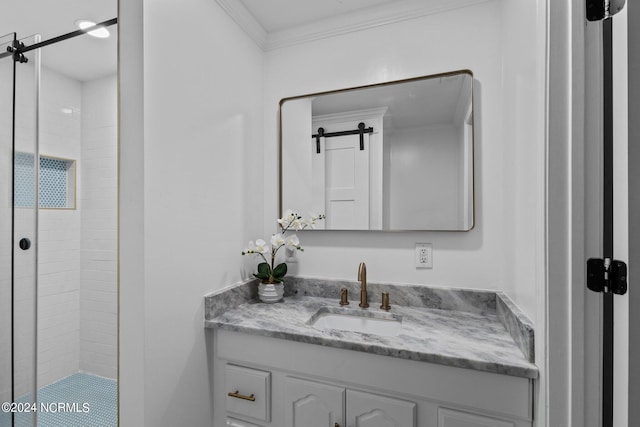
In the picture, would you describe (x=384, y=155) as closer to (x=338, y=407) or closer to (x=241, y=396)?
(x=338, y=407)

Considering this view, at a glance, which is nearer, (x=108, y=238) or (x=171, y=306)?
(x=171, y=306)

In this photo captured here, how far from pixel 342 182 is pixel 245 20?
0.99 metres

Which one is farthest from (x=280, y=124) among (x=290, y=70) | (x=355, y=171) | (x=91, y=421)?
(x=91, y=421)

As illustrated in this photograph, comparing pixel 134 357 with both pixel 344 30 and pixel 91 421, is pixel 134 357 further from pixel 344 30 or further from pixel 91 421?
pixel 344 30

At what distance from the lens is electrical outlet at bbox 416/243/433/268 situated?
56.1 inches

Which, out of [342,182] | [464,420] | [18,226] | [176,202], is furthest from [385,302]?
[18,226]

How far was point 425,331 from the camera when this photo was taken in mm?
1129

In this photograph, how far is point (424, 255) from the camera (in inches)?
56.4

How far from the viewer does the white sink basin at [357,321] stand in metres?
1.33

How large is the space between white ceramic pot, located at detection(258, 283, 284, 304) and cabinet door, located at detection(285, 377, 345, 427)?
417 mm

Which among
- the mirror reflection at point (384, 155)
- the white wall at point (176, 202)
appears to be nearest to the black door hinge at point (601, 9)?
the mirror reflection at point (384, 155)

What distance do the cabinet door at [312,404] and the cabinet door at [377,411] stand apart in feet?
0.13

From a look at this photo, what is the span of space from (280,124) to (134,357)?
129 centimetres

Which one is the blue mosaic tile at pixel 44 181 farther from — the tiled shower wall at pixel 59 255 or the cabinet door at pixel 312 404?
the cabinet door at pixel 312 404
